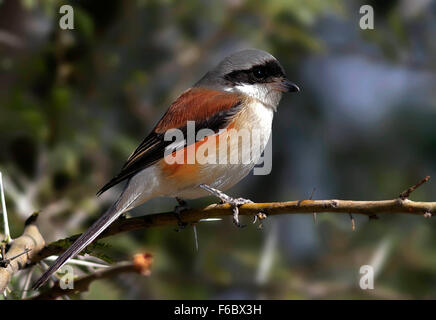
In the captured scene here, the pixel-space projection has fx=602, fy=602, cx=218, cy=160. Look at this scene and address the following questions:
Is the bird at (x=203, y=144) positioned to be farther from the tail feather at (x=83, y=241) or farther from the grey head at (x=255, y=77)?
the tail feather at (x=83, y=241)

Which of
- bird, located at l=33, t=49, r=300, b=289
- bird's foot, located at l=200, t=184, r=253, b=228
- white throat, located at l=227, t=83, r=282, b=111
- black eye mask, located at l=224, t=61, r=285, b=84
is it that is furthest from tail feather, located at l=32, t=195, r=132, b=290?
black eye mask, located at l=224, t=61, r=285, b=84

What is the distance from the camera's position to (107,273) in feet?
6.75

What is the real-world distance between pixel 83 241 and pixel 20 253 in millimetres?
284

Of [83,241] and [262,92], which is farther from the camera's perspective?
[262,92]

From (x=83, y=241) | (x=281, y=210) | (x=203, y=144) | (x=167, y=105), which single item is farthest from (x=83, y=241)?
(x=167, y=105)

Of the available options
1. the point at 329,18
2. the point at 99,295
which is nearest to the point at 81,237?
the point at 99,295

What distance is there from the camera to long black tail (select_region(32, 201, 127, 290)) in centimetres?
218

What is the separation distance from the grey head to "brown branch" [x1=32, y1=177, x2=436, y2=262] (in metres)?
1.27

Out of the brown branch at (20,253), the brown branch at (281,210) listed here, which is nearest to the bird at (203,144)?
the brown branch at (281,210)

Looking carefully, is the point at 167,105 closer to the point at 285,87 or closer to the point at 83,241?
the point at 285,87

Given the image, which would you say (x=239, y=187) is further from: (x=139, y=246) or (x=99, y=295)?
(x=99, y=295)

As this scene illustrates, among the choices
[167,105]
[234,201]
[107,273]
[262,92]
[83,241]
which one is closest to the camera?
[107,273]

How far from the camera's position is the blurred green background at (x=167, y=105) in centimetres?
486

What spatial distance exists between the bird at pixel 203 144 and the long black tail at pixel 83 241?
112 mm
